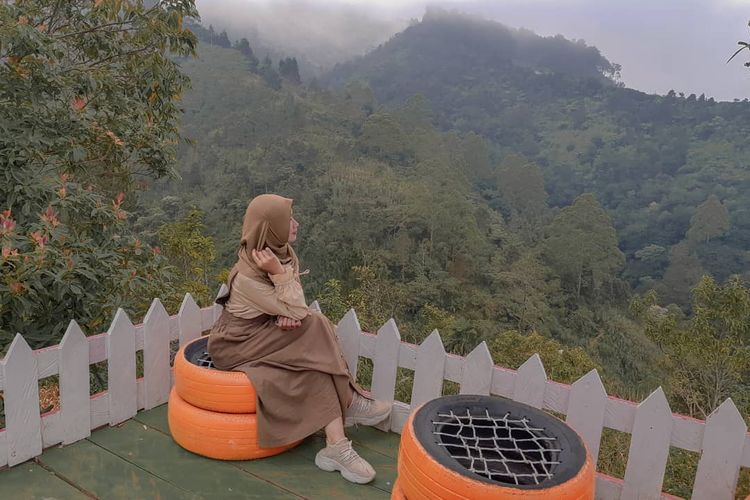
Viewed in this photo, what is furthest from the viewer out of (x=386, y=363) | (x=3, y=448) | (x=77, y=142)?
(x=77, y=142)

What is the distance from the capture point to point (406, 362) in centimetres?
298

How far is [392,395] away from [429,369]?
0.30 metres

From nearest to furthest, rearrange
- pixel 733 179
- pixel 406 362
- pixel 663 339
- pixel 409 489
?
pixel 409 489, pixel 406 362, pixel 663 339, pixel 733 179

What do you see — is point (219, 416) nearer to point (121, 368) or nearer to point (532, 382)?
point (121, 368)

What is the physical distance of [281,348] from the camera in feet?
8.96

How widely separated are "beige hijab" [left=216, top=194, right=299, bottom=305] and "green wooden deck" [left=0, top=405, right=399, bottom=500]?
91 centimetres

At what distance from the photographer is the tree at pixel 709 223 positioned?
143ft

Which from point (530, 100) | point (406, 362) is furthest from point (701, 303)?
point (530, 100)

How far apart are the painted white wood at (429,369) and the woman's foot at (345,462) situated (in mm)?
483

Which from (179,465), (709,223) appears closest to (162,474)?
(179,465)

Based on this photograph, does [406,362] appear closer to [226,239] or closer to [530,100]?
[226,239]

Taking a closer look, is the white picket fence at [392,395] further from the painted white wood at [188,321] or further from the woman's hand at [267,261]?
the woman's hand at [267,261]

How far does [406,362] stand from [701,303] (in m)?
9.37

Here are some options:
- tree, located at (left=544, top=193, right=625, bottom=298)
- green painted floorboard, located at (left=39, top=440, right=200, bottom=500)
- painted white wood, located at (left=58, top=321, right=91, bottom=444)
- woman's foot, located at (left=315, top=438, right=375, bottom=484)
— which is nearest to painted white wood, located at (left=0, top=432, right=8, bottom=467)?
green painted floorboard, located at (left=39, top=440, right=200, bottom=500)
